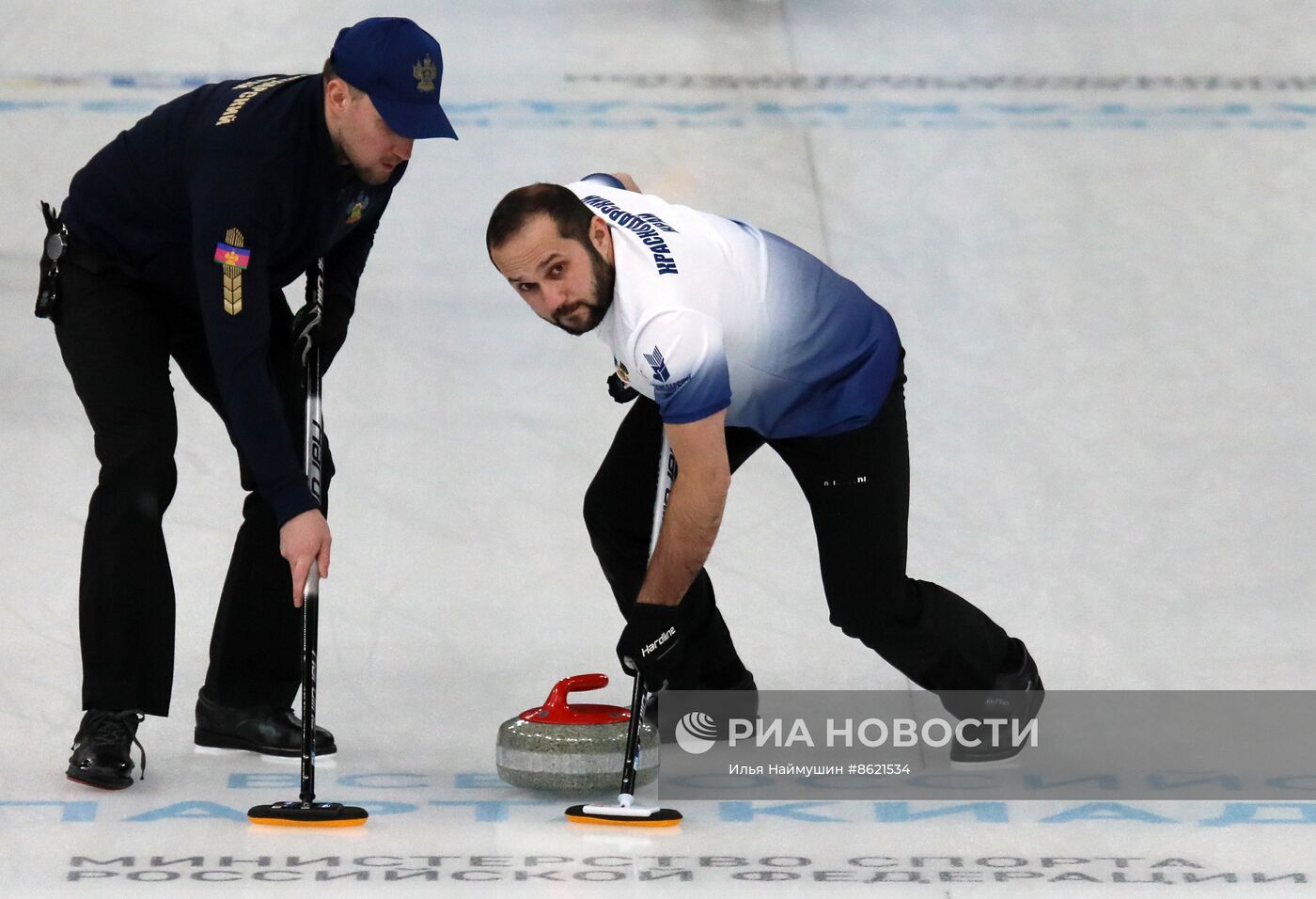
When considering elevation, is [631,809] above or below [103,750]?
below

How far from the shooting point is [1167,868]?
289 centimetres

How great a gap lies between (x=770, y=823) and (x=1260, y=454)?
2507mm

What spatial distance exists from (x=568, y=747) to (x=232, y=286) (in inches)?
38.1

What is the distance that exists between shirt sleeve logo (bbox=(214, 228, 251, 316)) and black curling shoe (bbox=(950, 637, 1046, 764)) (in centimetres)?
156

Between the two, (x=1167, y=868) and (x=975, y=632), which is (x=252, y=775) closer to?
(x=975, y=632)

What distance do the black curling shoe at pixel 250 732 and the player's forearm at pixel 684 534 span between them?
0.82 metres

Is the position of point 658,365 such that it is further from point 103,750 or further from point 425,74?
point 103,750

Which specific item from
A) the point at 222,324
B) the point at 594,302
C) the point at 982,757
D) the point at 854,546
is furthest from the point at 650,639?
the point at 222,324

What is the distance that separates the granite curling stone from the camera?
3209 mm

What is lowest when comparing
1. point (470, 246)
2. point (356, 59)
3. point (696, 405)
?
point (696, 405)

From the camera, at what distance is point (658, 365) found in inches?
116

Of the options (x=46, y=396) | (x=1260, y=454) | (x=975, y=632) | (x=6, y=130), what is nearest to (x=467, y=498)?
(x=46, y=396)

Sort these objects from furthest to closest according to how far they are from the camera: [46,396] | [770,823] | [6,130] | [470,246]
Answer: [6,130] < [470,246] < [46,396] < [770,823]

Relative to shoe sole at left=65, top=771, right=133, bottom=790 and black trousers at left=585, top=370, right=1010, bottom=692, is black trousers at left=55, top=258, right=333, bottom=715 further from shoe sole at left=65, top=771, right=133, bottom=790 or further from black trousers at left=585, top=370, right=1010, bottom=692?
black trousers at left=585, top=370, right=1010, bottom=692
